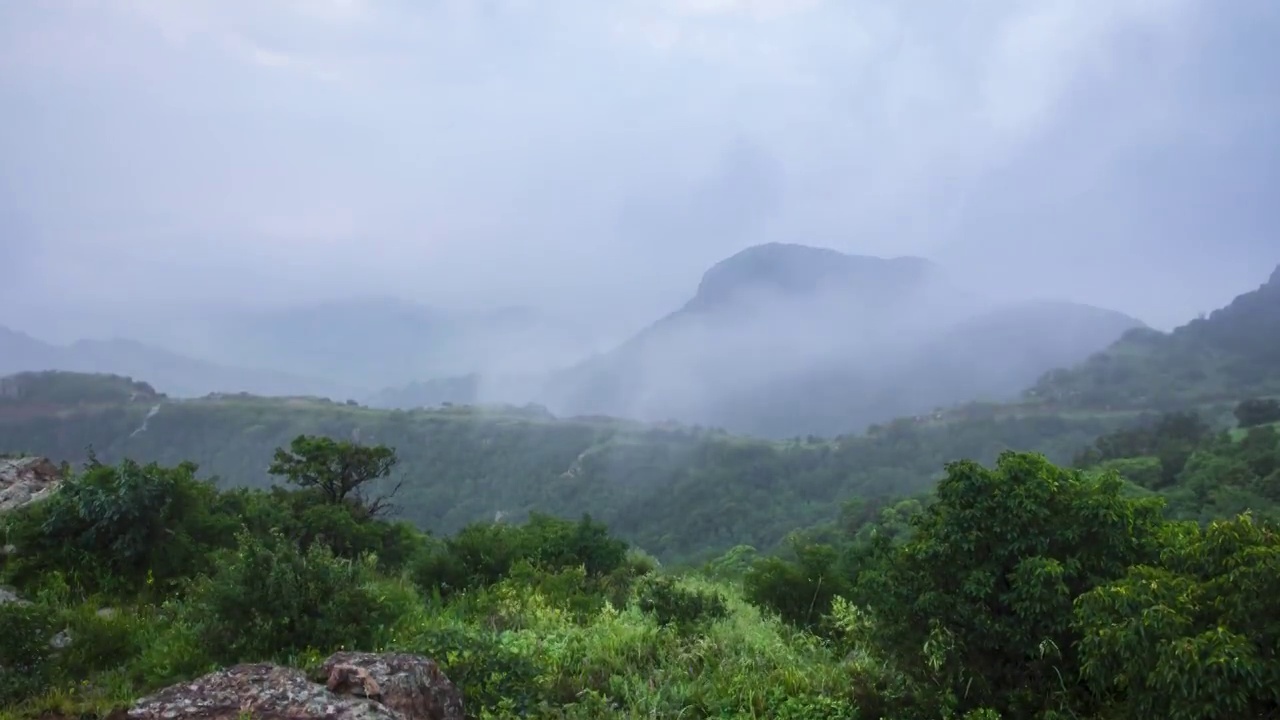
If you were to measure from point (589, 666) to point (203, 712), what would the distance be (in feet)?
12.1

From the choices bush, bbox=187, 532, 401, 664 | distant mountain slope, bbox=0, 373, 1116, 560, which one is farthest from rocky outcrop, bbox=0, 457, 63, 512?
distant mountain slope, bbox=0, 373, 1116, 560

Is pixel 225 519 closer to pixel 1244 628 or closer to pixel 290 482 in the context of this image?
pixel 290 482

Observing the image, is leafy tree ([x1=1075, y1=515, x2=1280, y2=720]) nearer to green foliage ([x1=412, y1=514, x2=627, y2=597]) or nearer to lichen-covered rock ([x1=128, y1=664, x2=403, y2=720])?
lichen-covered rock ([x1=128, y1=664, x2=403, y2=720])

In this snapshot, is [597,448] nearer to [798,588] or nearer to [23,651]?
[798,588]

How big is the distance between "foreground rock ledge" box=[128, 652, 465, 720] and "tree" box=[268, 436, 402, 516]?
1141 centimetres

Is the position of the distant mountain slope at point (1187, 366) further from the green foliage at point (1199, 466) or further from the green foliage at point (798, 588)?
the green foliage at point (798, 588)

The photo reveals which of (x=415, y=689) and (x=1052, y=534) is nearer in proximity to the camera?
(x=415, y=689)

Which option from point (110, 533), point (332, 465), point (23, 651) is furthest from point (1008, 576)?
point (332, 465)

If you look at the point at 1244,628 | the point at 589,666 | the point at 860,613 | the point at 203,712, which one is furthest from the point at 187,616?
the point at 1244,628

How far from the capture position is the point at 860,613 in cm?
930

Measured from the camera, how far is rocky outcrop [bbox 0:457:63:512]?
13928mm

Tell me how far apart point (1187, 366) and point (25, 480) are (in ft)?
518

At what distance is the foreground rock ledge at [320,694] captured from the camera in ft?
18.6

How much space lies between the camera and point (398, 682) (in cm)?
620
